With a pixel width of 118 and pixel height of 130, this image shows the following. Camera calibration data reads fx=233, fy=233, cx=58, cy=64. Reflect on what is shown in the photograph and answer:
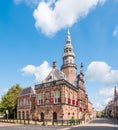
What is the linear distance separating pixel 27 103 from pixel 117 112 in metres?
43.1

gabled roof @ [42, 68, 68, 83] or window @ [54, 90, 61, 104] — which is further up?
gabled roof @ [42, 68, 68, 83]

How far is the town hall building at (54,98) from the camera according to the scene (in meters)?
49.3

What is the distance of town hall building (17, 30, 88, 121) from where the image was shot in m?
49.3

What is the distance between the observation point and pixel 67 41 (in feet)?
233

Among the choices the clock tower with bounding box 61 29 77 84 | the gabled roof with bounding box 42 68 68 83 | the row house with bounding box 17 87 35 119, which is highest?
the clock tower with bounding box 61 29 77 84

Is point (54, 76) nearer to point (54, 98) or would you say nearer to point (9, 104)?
point (54, 98)

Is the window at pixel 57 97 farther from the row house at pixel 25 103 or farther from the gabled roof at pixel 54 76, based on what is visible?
the row house at pixel 25 103

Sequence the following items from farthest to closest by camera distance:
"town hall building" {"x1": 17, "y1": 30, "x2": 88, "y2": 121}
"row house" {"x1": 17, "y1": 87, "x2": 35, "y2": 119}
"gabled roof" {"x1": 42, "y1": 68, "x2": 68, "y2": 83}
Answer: "row house" {"x1": 17, "y1": 87, "x2": 35, "y2": 119}
"gabled roof" {"x1": 42, "y1": 68, "x2": 68, "y2": 83}
"town hall building" {"x1": 17, "y1": 30, "x2": 88, "y2": 121}

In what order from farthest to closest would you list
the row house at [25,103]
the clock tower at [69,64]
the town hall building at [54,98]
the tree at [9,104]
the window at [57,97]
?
the tree at [9,104], the clock tower at [69,64], the row house at [25,103], the window at [57,97], the town hall building at [54,98]

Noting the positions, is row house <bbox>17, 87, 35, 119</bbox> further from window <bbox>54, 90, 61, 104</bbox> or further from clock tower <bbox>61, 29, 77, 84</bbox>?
clock tower <bbox>61, 29, 77, 84</bbox>

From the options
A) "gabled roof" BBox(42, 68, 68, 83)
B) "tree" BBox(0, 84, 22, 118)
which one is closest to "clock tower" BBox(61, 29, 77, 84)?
"gabled roof" BBox(42, 68, 68, 83)

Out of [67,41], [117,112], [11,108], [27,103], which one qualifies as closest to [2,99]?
[11,108]

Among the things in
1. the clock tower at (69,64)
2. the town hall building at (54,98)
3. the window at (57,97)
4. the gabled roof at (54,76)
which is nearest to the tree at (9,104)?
the town hall building at (54,98)

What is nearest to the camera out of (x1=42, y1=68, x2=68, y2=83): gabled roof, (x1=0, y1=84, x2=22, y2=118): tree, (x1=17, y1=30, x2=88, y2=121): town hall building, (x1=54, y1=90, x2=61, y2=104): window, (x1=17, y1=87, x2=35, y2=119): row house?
(x1=17, y1=30, x2=88, y2=121): town hall building
